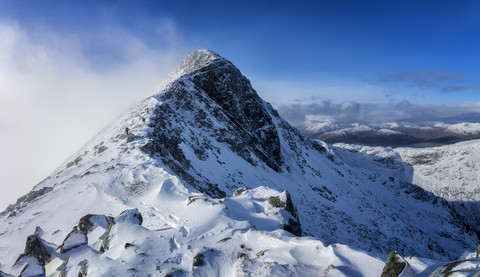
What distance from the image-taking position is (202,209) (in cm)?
1555

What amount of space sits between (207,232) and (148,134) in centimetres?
2662

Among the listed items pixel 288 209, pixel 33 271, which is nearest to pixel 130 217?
pixel 33 271

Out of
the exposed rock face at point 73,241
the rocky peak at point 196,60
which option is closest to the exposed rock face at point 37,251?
the exposed rock face at point 73,241

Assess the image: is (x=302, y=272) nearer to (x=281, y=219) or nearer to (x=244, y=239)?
(x=244, y=239)

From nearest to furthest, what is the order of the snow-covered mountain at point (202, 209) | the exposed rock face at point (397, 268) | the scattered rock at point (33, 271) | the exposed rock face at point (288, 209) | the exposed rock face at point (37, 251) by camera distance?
the exposed rock face at point (397, 268)
the snow-covered mountain at point (202, 209)
the scattered rock at point (33, 271)
the exposed rock face at point (37, 251)
the exposed rock face at point (288, 209)

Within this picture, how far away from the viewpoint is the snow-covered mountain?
32.5ft

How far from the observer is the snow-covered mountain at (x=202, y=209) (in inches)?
390

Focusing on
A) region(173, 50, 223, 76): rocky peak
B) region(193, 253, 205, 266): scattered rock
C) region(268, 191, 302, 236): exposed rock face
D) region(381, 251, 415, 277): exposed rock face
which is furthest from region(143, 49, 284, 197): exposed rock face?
region(381, 251, 415, 277): exposed rock face

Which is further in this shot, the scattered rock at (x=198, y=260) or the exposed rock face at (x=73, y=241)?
the exposed rock face at (x=73, y=241)

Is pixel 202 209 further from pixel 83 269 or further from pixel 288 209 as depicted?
pixel 83 269

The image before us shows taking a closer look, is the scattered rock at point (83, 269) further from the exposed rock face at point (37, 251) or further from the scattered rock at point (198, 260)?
the scattered rock at point (198, 260)

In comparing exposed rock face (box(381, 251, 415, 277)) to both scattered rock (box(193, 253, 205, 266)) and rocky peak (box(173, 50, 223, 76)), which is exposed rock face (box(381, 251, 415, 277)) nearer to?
scattered rock (box(193, 253, 205, 266))

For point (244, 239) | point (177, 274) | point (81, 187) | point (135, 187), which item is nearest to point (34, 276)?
point (177, 274)

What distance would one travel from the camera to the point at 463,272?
5.86 meters
